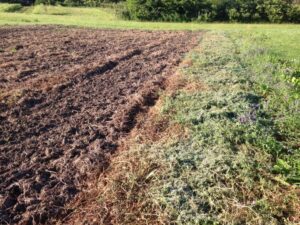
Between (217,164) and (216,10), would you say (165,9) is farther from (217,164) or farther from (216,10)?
(217,164)

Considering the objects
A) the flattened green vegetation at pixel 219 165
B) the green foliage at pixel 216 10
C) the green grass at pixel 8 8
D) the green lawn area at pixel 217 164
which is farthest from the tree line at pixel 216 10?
the flattened green vegetation at pixel 219 165

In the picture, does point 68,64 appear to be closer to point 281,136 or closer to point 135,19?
point 281,136

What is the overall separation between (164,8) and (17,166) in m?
35.8

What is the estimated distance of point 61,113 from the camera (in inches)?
346

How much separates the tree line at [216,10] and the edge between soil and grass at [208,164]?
30.3 metres

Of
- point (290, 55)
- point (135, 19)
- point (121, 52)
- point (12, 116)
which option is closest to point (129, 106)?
point (12, 116)

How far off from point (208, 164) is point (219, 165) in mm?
174

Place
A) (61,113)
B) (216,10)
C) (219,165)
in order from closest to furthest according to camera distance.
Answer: (219,165) → (61,113) → (216,10)

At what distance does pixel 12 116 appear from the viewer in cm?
851

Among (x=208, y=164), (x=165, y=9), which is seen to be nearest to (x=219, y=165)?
(x=208, y=164)

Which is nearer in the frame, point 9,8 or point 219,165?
point 219,165

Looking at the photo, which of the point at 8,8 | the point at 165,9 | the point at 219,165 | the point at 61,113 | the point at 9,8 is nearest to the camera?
the point at 219,165

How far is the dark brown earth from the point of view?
5.70 meters

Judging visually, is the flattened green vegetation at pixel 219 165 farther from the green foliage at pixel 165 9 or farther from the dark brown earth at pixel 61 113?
the green foliage at pixel 165 9
